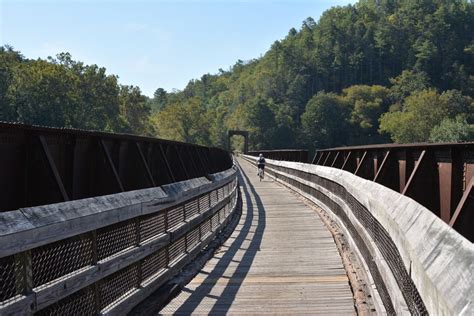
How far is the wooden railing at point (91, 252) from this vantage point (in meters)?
3.46

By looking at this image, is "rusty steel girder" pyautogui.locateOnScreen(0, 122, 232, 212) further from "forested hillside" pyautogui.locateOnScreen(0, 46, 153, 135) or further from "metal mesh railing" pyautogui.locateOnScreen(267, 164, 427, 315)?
"forested hillside" pyautogui.locateOnScreen(0, 46, 153, 135)

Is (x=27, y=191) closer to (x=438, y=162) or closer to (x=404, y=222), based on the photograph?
(x=404, y=222)

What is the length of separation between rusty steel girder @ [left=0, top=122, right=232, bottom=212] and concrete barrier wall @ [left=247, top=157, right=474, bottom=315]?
9.32 feet

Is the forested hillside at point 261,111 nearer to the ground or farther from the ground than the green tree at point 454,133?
farther from the ground

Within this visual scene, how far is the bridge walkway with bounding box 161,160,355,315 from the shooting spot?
6223mm

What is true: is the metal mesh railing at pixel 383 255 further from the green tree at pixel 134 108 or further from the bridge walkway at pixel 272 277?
the green tree at pixel 134 108

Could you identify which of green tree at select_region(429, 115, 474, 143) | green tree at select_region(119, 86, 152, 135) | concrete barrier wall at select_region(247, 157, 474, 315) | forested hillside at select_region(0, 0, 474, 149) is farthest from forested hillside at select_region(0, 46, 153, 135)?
concrete barrier wall at select_region(247, 157, 474, 315)

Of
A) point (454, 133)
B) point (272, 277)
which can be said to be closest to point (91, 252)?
point (272, 277)

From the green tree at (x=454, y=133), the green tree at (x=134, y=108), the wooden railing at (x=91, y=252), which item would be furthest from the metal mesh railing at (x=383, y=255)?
the green tree at (x=134, y=108)

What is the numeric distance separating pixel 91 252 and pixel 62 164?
87.3 inches

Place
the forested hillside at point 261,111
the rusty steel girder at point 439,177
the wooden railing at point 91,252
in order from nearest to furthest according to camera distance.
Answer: the wooden railing at point 91,252 → the rusty steel girder at point 439,177 → the forested hillside at point 261,111

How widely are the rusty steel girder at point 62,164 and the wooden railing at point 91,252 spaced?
70cm

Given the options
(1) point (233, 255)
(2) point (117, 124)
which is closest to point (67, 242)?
(1) point (233, 255)

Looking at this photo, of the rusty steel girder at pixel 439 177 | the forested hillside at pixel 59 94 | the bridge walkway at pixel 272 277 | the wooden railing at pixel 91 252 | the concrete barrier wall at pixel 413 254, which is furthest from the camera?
the forested hillside at pixel 59 94
